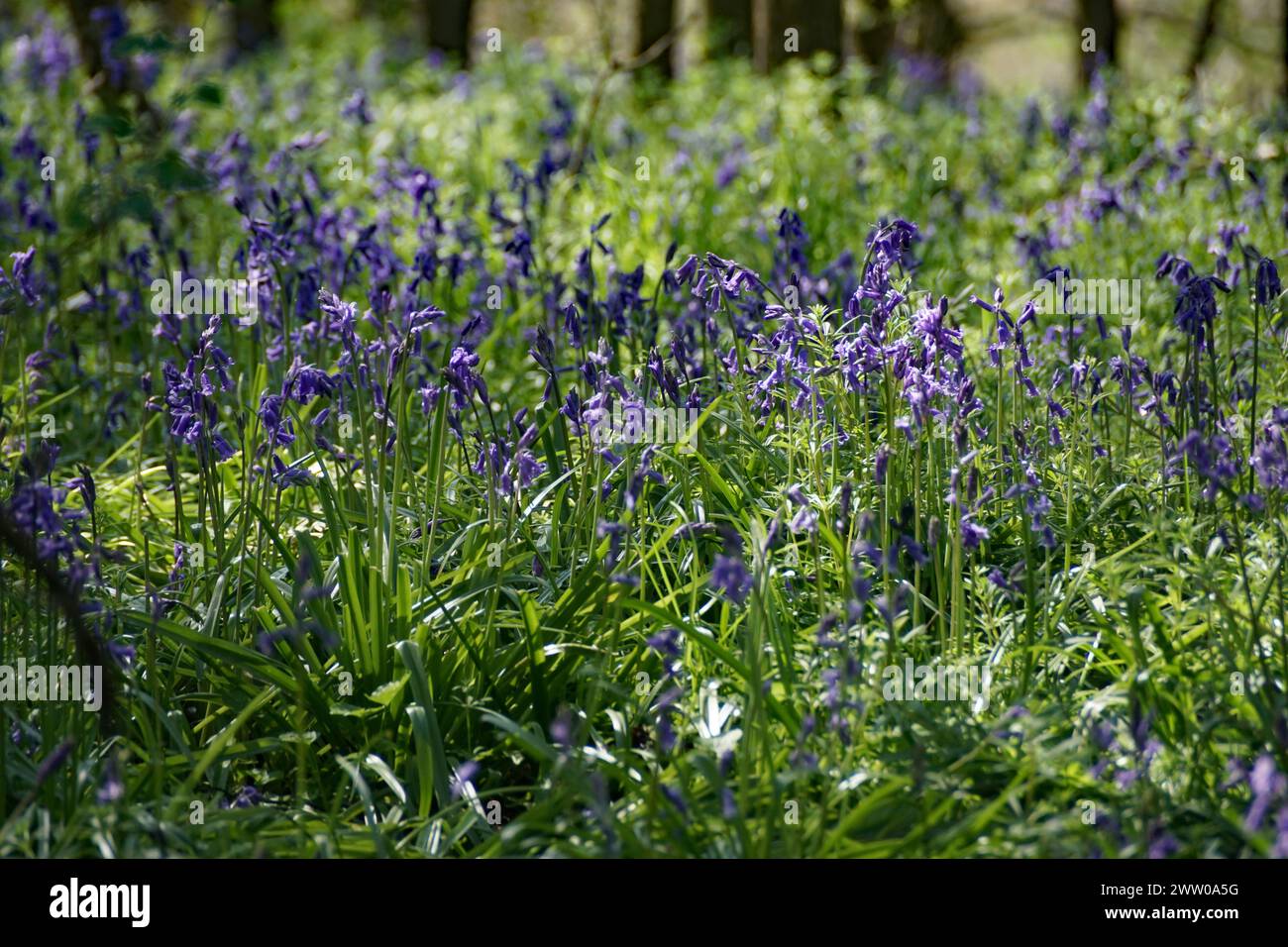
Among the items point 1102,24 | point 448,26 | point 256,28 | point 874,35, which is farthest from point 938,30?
point 256,28

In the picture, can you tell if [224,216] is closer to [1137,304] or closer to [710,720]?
[1137,304]

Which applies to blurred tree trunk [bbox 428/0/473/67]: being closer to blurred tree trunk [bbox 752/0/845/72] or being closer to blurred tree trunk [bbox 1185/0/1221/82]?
blurred tree trunk [bbox 752/0/845/72]

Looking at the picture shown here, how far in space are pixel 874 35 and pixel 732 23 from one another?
5.74 meters

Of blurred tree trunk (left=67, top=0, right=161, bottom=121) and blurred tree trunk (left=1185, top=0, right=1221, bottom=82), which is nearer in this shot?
blurred tree trunk (left=67, top=0, right=161, bottom=121)

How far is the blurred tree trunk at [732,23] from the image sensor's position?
12680 millimetres

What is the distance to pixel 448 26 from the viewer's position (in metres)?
14.7

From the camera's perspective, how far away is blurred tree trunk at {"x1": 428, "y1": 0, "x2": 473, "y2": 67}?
1468 centimetres

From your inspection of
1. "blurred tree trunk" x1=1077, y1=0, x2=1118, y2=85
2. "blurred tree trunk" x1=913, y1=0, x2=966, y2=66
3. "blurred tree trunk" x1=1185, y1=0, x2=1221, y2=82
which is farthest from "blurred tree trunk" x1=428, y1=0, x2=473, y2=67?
"blurred tree trunk" x1=1185, y1=0, x2=1221, y2=82

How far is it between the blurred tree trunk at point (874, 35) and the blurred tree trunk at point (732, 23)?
405 cm

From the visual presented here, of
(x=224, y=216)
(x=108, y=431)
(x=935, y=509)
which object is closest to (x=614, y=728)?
(x=935, y=509)

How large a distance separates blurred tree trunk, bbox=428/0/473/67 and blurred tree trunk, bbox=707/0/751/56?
294 centimetres

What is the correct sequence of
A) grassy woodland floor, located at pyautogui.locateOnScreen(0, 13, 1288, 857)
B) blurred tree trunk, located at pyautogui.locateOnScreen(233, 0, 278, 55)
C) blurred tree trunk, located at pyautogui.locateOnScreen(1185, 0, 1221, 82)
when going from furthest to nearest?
blurred tree trunk, located at pyautogui.locateOnScreen(233, 0, 278, 55), blurred tree trunk, located at pyautogui.locateOnScreen(1185, 0, 1221, 82), grassy woodland floor, located at pyautogui.locateOnScreen(0, 13, 1288, 857)

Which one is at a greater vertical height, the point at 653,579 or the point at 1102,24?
the point at 1102,24

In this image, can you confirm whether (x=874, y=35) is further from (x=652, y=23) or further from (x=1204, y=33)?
(x=652, y=23)
